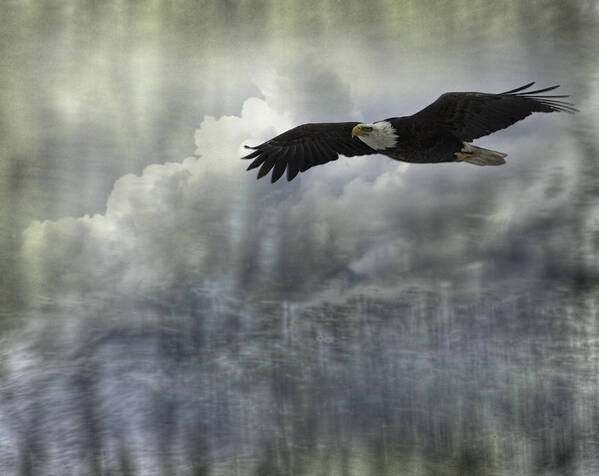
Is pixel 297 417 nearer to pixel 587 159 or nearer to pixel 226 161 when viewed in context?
pixel 226 161

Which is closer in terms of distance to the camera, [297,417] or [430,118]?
[430,118]

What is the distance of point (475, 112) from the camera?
8.98 feet

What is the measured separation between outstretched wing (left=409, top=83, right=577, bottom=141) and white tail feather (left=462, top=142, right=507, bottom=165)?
0.36ft

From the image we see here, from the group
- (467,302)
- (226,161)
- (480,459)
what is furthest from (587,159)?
(226,161)

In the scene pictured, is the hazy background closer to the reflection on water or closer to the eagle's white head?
the reflection on water

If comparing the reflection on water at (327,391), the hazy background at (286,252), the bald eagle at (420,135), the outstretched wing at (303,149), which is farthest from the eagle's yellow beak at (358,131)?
the reflection on water at (327,391)

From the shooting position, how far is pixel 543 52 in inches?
127

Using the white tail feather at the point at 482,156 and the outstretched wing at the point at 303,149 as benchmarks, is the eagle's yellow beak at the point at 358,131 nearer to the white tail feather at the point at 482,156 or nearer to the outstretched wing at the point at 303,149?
the outstretched wing at the point at 303,149

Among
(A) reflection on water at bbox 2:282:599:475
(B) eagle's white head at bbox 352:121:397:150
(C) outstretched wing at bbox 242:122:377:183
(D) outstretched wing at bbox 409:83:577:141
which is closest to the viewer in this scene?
(D) outstretched wing at bbox 409:83:577:141

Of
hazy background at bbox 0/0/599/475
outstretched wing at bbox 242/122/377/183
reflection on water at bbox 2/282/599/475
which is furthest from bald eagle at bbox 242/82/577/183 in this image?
reflection on water at bbox 2/282/599/475

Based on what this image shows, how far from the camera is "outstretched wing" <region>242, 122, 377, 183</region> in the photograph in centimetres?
298

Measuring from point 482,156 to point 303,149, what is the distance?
0.72 metres

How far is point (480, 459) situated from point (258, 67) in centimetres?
191

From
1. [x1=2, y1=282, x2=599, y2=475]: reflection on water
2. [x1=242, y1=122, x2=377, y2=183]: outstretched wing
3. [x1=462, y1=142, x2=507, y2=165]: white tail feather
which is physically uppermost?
[x1=242, y1=122, x2=377, y2=183]: outstretched wing
